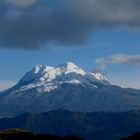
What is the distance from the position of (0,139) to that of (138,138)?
190 ft

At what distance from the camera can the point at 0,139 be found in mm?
195250

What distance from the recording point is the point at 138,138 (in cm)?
19738
